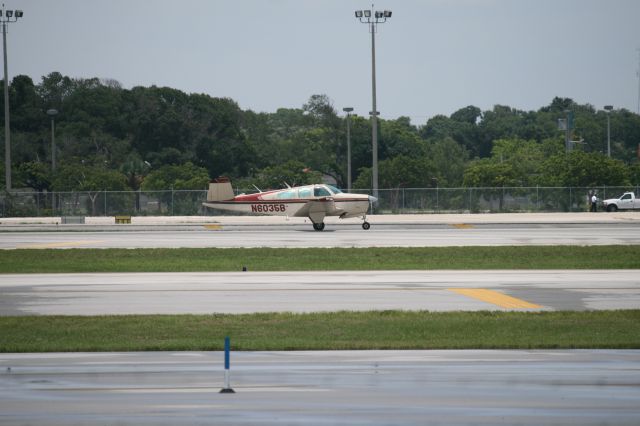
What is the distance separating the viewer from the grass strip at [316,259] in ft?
96.6

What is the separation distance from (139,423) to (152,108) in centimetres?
10432

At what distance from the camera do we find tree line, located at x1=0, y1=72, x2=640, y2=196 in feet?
275

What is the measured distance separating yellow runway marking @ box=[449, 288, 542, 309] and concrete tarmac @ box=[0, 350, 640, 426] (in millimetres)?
5134

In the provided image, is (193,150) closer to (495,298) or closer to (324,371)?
(495,298)

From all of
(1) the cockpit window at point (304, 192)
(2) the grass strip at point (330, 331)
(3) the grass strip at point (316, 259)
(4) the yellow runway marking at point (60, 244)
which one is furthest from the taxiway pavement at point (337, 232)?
(2) the grass strip at point (330, 331)

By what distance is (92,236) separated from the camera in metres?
46.6

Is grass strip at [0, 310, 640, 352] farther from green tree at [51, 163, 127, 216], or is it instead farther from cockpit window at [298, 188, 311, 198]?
green tree at [51, 163, 127, 216]

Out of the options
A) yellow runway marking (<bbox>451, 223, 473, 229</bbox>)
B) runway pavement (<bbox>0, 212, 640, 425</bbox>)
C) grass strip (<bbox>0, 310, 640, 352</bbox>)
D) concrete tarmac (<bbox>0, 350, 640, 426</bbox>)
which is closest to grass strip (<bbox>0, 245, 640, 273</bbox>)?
runway pavement (<bbox>0, 212, 640, 425</bbox>)

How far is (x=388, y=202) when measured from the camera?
7169 centimetres

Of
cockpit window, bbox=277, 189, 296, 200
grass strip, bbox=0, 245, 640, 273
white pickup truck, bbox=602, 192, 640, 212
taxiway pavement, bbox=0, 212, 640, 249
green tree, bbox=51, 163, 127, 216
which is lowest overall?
grass strip, bbox=0, 245, 640, 273

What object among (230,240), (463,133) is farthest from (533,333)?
(463,133)

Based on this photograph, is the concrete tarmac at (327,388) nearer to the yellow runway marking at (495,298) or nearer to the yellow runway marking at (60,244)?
the yellow runway marking at (495,298)

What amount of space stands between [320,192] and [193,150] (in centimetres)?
6215

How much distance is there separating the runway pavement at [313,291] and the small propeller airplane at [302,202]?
1974 cm
